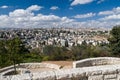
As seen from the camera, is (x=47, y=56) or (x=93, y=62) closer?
(x=93, y=62)

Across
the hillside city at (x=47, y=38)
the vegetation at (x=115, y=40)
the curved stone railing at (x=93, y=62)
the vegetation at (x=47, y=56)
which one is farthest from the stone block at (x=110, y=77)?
the hillside city at (x=47, y=38)

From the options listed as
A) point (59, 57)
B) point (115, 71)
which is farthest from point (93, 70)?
point (59, 57)

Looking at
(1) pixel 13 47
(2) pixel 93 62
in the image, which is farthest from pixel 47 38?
(2) pixel 93 62

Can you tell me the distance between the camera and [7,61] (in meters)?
15.3

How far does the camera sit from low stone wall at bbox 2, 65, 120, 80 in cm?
417

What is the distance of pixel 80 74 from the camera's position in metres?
4.45

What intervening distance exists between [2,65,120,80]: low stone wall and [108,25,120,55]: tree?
18032 millimetres

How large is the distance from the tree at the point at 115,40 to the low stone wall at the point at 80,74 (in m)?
18.0

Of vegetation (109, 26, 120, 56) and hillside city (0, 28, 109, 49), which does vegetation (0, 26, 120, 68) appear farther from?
hillside city (0, 28, 109, 49)

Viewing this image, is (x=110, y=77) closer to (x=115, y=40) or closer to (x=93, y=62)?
(x=93, y=62)

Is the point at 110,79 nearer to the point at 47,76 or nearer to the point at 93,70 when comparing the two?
the point at 93,70

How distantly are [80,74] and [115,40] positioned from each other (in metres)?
19.3

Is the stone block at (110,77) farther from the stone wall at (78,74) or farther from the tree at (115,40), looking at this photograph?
the tree at (115,40)

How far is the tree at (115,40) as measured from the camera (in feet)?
72.9
